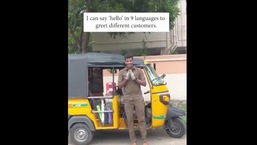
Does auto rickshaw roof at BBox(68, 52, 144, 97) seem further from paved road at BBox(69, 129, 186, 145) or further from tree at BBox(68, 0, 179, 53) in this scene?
paved road at BBox(69, 129, 186, 145)

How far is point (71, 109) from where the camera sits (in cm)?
549

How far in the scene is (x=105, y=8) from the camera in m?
5.35

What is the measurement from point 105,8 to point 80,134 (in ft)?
6.79

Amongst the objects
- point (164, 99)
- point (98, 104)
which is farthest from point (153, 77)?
point (98, 104)

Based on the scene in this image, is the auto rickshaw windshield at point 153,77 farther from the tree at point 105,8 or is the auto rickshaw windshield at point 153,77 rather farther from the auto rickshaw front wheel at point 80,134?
the auto rickshaw front wheel at point 80,134

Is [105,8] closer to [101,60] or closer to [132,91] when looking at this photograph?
[101,60]

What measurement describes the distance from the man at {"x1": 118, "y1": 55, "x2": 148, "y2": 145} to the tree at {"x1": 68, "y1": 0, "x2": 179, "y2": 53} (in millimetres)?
577

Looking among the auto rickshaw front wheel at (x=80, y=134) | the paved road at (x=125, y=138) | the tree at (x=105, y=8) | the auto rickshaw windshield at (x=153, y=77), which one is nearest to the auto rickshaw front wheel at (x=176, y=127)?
the paved road at (x=125, y=138)

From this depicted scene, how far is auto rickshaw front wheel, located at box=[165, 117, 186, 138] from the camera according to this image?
225 inches
